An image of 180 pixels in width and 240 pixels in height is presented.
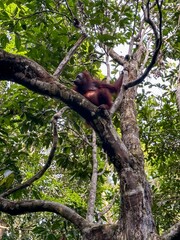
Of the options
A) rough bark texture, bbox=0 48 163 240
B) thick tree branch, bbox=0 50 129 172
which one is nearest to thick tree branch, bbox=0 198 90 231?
rough bark texture, bbox=0 48 163 240

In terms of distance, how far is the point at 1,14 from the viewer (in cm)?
316

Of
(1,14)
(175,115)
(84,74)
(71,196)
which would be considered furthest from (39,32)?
(71,196)

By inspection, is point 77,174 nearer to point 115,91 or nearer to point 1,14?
point 115,91

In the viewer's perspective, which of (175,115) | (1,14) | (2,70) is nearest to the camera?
(2,70)

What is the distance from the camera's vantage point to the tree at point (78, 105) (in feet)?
7.01

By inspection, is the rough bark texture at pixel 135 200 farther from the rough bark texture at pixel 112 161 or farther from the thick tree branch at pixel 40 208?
the thick tree branch at pixel 40 208

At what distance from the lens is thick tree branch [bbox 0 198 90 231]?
7.21ft

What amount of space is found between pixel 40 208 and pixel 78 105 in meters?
0.73

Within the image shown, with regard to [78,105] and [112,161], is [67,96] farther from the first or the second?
[112,161]

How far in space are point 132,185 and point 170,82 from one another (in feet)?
10.2

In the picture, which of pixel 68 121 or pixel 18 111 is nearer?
pixel 18 111

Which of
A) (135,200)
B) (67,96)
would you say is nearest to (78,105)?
(67,96)

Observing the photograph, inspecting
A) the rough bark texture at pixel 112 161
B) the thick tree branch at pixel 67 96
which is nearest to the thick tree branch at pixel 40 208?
the rough bark texture at pixel 112 161

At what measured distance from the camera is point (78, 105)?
7.56 ft
